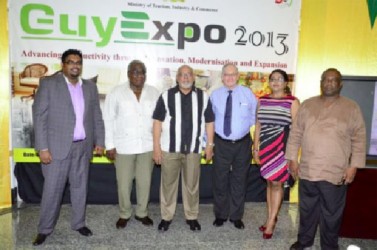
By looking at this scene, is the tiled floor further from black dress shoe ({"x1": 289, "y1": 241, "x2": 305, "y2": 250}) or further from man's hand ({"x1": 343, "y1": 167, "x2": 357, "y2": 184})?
man's hand ({"x1": 343, "y1": 167, "x2": 357, "y2": 184})

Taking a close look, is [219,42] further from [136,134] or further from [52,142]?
[52,142]

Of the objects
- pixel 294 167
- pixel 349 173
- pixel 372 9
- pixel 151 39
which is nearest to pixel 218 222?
pixel 294 167

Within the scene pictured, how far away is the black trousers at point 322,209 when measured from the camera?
9.41 feet

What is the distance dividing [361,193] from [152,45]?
8.60 feet

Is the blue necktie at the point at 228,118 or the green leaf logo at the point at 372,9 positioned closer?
the blue necktie at the point at 228,118

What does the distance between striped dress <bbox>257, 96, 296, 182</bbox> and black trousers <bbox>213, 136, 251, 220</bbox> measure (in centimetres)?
27

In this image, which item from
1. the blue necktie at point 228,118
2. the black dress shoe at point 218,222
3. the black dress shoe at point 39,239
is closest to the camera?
the black dress shoe at point 39,239

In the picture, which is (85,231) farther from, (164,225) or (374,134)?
(374,134)

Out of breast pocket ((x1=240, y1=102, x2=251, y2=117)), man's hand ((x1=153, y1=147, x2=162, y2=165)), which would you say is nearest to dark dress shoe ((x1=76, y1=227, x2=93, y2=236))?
man's hand ((x1=153, y1=147, x2=162, y2=165))

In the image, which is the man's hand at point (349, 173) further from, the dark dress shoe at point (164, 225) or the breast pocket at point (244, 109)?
the dark dress shoe at point (164, 225)

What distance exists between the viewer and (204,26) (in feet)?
13.2

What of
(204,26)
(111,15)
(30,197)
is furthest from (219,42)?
(30,197)

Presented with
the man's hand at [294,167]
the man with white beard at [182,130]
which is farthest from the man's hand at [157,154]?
the man's hand at [294,167]

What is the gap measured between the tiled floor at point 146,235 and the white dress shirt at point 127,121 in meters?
0.81
